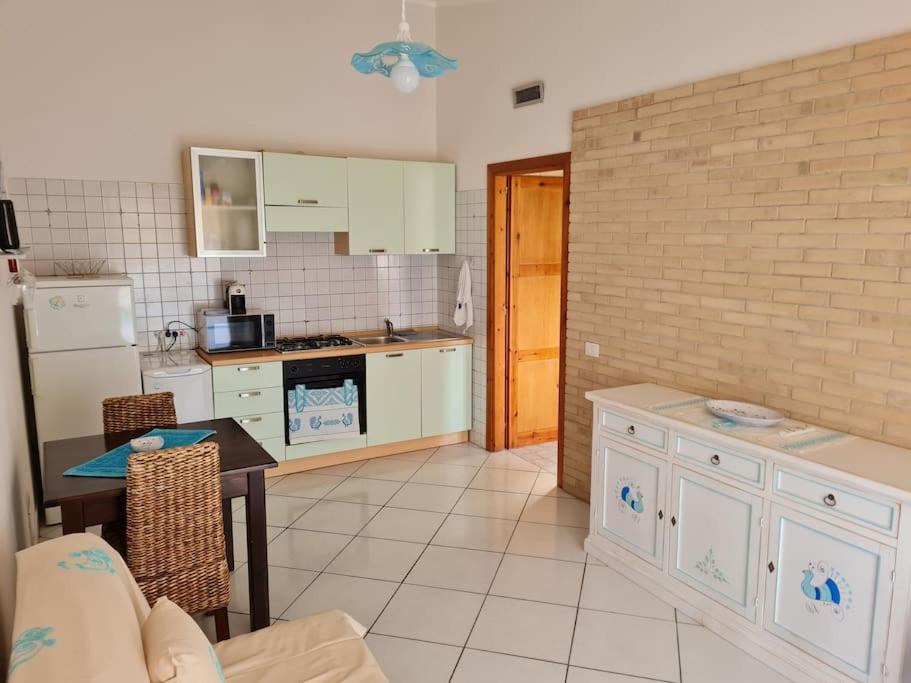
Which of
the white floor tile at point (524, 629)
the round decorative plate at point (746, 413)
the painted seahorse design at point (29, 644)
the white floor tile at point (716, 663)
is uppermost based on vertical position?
the round decorative plate at point (746, 413)

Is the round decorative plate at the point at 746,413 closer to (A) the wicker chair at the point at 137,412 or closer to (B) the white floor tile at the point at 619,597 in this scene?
(B) the white floor tile at the point at 619,597

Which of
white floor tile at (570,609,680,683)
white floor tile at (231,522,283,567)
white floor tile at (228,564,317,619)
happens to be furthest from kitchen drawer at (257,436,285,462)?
white floor tile at (570,609,680,683)

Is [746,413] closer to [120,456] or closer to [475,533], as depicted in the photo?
[475,533]

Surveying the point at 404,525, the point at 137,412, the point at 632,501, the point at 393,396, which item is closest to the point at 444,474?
the point at 393,396

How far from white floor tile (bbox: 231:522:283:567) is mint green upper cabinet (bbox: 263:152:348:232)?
2.05 m

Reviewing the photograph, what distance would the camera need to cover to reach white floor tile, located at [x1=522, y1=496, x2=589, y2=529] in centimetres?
401

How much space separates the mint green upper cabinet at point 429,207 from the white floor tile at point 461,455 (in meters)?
1.63

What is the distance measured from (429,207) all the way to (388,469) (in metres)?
2.10

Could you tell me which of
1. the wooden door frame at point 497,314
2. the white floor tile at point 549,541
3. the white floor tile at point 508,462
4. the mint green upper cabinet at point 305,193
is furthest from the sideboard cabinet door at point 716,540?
the mint green upper cabinet at point 305,193

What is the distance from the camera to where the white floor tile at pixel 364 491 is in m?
4.33

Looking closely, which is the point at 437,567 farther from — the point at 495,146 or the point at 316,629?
the point at 495,146

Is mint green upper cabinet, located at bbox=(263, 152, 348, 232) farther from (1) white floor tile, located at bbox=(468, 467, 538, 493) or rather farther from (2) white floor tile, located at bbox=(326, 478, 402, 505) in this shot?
(1) white floor tile, located at bbox=(468, 467, 538, 493)

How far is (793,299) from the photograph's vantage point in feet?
9.44

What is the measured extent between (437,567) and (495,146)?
307 cm
